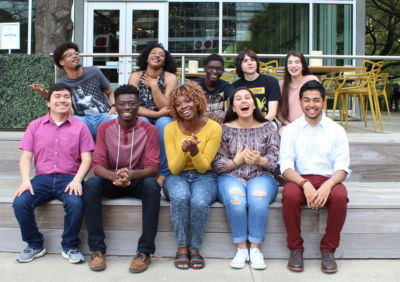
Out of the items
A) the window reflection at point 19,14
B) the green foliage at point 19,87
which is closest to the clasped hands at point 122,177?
the green foliage at point 19,87

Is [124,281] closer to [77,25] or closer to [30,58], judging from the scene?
[30,58]

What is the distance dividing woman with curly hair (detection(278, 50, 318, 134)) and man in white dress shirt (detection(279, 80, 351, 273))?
2.37 ft

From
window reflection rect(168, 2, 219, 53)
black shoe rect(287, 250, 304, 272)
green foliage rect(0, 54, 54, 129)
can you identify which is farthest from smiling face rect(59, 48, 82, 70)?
window reflection rect(168, 2, 219, 53)

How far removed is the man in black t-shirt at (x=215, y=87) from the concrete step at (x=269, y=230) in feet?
3.68

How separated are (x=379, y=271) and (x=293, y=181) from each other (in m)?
0.81

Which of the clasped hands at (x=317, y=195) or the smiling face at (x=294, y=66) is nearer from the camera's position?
the clasped hands at (x=317, y=195)

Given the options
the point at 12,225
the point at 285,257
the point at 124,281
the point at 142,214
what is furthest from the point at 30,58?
→ the point at 285,257

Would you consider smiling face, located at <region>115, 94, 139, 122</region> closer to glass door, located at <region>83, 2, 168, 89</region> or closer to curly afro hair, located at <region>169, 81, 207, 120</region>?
curly afro hair, located at <region>169, 81, 207, 120</region>

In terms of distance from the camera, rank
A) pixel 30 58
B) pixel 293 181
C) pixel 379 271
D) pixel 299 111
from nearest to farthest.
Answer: pixel 379 271 → pixel 293 181 → pixel 299 111 → pixel 30 58

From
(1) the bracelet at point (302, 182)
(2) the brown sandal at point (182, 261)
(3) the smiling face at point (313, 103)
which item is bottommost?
(2) the brown sandal at point (182, 261)

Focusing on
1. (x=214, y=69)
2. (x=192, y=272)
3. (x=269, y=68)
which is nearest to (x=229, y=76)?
(x=269, y=68)

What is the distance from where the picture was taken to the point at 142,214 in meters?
2.71

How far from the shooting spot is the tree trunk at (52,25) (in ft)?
18.6

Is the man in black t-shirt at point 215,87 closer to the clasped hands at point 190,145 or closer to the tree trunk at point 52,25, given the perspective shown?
the clasped hands at point 190,145
